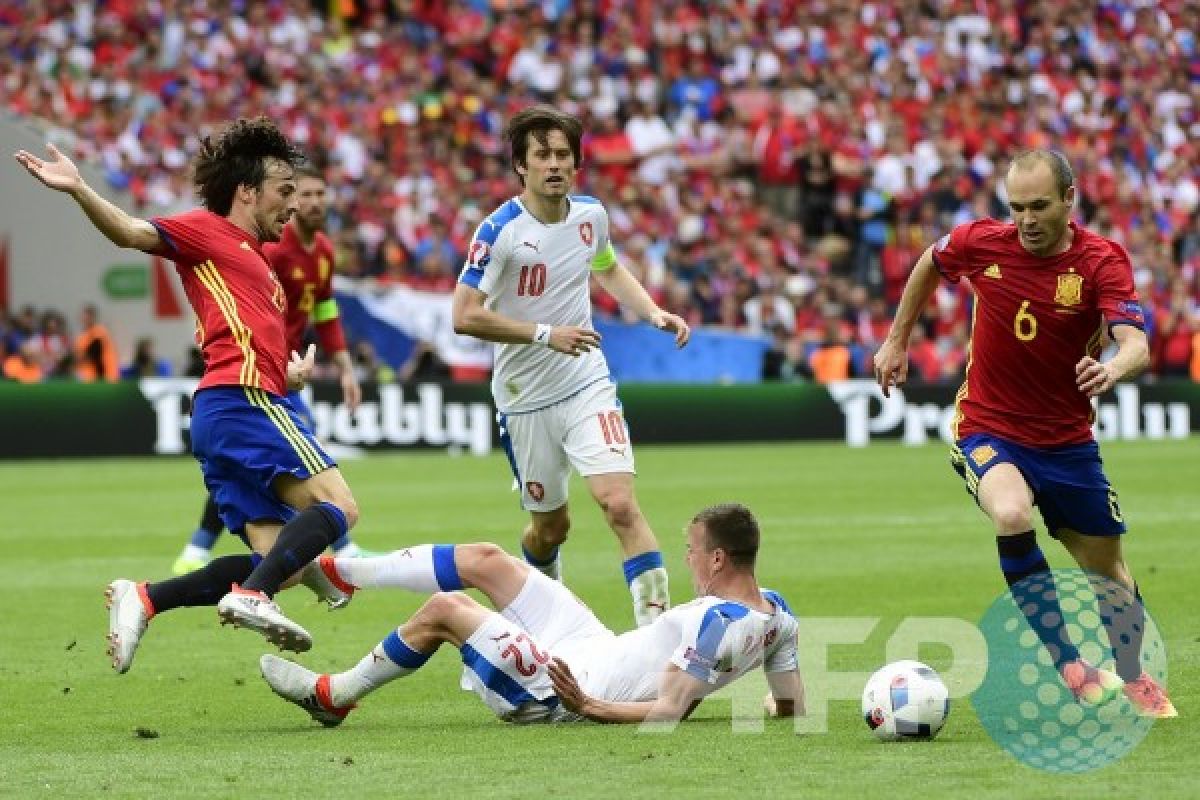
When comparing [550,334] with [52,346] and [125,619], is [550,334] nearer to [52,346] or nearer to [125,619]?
[125,619]

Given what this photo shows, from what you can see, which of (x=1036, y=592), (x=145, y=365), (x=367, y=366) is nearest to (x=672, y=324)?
(x=1036, y=592)

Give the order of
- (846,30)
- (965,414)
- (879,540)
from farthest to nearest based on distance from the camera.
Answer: (846,30), (879,540), (965,414)

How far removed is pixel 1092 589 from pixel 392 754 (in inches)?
120

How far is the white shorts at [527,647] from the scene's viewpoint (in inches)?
307

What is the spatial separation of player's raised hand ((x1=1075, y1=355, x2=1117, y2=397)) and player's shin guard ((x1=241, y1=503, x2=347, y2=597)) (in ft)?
9.37

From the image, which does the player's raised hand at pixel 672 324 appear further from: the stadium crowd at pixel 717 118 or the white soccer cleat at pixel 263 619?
the stadium crowd at pixel 717 118

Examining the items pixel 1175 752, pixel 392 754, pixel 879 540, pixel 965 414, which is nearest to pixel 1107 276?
pixel 965 414

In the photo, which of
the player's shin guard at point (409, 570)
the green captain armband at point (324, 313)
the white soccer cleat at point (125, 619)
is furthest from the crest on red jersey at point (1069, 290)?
the green captain armband at point (324, 313)

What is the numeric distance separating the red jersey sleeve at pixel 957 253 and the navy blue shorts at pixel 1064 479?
0.67 meters

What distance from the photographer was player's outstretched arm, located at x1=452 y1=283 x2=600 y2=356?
979cm

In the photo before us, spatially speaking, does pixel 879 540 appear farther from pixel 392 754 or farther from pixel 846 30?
pixel 846 30

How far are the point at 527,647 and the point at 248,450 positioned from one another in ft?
5.21

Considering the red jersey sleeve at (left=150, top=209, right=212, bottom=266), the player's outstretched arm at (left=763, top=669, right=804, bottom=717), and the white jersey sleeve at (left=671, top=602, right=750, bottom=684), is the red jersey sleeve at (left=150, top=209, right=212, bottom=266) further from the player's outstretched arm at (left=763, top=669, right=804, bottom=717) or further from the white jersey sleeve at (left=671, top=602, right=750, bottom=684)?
the player's outstretched arm at (left=763, top=669, right=804, bottom=717)

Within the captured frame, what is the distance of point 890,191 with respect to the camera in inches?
1252
